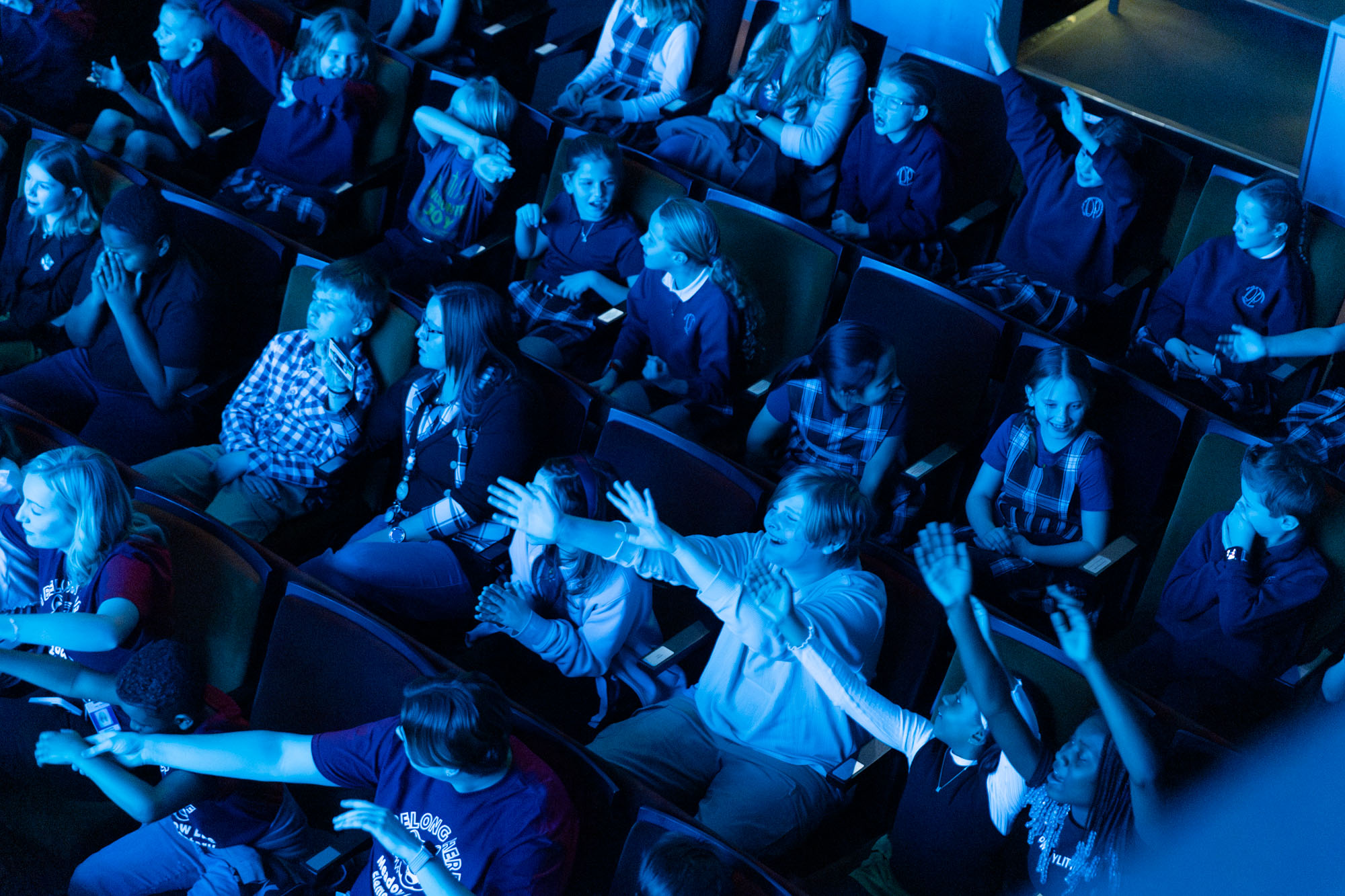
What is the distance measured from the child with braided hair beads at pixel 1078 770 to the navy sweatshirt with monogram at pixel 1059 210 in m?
1.83

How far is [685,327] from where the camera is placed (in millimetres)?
3303

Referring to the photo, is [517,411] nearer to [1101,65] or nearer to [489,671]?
[489,671]

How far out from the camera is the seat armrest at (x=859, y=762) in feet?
7.17

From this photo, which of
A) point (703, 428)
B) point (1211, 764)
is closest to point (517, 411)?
point (703, 428)

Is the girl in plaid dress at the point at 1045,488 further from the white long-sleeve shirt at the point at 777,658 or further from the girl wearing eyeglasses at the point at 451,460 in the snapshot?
the girl wearing eyeglasses at the point at 451,460

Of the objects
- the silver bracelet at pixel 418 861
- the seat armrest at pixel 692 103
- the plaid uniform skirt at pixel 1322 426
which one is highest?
the seat armrest at pixel 692 103

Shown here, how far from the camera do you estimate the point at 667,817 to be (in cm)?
189

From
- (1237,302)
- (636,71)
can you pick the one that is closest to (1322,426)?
(1237,302)

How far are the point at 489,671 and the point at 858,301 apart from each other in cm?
144

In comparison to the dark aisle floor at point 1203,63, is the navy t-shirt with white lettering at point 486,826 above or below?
below

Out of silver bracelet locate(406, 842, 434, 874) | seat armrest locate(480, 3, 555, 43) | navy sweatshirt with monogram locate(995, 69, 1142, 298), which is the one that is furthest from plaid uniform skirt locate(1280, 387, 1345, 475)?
seat armrest locate(480, 3, 555, 43)

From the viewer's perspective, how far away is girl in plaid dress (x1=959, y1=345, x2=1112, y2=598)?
2775mm

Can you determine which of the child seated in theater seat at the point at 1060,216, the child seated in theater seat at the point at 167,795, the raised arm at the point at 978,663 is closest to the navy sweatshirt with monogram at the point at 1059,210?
the child seated in theater seat at the point at 1060,216

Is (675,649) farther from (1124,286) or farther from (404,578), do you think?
(1124,286)
